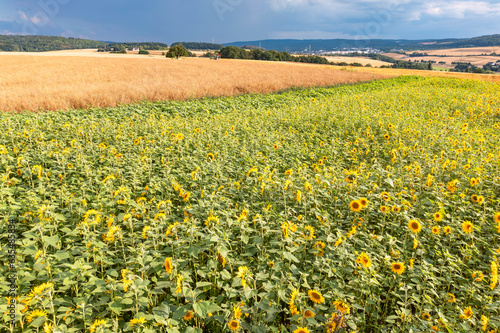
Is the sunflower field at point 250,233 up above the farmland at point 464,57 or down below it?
below

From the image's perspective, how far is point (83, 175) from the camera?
4766 millimetres

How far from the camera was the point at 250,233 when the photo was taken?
339cm

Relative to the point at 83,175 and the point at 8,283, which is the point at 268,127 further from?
the point at 8,283

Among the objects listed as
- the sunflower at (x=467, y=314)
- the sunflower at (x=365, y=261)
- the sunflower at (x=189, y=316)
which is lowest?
the sunflower at (x=189, y=316)

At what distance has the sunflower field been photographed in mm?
2205

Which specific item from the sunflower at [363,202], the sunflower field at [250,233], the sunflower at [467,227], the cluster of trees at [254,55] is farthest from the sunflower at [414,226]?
the cluster of trees at [254,55]

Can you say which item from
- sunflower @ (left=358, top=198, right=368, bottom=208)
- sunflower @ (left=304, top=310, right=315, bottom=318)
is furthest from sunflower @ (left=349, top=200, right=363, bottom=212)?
sunflower @ (left=304, top=310, right=315, bottom=318)

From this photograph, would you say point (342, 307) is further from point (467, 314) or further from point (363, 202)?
point (363, 202)

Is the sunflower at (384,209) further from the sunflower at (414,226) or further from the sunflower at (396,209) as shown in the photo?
the sunflower at (414,226)

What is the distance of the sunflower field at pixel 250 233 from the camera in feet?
7.23

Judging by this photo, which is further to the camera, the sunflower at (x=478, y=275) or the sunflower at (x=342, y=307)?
the sunflower at (x=478, y=275)

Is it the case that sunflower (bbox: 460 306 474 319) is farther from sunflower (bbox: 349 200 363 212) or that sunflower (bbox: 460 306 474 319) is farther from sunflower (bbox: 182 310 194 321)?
sunflower (bbox: 182 310 194 321)

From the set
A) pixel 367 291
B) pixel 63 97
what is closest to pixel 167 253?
pixel 367 291

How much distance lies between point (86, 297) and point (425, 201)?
14.1ft
